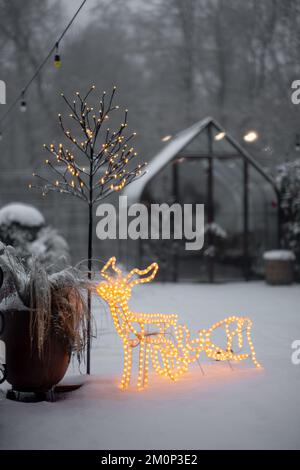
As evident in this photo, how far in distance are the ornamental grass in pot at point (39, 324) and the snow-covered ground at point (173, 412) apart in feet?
0.80

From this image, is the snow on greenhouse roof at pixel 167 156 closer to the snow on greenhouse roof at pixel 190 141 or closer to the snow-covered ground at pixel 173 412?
the snow on greenhouse roof at pixel 190 141

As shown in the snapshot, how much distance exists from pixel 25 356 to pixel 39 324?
32 cm

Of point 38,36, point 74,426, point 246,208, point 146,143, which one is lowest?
point 74,426

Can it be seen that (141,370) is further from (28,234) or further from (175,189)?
(175,189)

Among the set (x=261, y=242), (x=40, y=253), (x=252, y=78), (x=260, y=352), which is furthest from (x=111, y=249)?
(x=260, y=352)

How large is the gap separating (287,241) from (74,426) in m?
11.8

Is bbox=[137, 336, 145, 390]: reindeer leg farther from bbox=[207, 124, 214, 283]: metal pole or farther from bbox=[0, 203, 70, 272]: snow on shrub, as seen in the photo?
bbox=[207, 124, 214, 283]: metal pole

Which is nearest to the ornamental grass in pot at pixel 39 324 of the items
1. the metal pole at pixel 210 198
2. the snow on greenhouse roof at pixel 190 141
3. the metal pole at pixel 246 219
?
the snow on greenhouse roof at pixel 190 141

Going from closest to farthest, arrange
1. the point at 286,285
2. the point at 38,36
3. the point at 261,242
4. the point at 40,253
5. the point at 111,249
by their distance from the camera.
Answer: the point at 40,253, the point at 286,285, the point at 261,242, the point at 111,249, the point at 38,36

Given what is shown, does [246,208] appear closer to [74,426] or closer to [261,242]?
[261,242]

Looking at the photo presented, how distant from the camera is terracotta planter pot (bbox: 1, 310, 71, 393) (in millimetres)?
4484

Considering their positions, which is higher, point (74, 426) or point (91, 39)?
point (91, 39)

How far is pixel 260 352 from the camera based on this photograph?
6547 millimetres

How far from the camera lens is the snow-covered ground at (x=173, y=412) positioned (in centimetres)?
373
